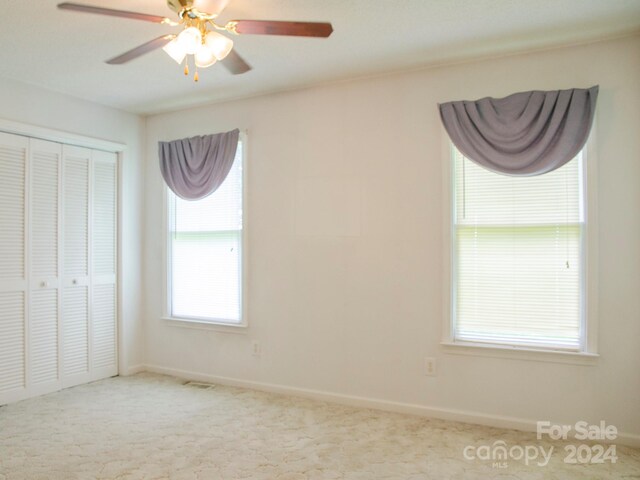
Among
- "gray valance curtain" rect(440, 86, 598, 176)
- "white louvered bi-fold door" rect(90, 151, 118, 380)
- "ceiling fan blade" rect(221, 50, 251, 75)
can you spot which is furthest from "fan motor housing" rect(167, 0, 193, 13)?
"white louvered bi-fold door" rect(90, 151, 118, 380)

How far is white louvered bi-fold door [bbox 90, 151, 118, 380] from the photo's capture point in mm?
4215

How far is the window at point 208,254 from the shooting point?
4.06 metres

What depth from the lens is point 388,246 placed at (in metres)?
3.44

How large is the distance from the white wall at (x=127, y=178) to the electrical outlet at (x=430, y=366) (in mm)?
2889

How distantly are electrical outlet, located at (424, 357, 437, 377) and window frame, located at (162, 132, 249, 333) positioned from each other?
1.58 metres

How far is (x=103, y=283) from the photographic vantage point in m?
4.30

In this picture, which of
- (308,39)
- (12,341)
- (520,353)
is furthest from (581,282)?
(12,341)

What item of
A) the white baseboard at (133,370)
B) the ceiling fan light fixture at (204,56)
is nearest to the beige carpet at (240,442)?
the white baseboard at (133,370)

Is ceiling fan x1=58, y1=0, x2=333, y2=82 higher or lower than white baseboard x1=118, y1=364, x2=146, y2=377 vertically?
higher

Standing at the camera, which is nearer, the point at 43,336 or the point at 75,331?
the point at 43,336

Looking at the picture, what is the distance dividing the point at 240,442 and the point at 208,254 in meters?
1.84

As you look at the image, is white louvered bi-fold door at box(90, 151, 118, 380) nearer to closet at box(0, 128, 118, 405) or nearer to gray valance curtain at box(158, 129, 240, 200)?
closet at box(0, 128, 118, 405)

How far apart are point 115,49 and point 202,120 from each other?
1285 millimetres

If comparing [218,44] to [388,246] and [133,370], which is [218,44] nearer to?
[388,246]
